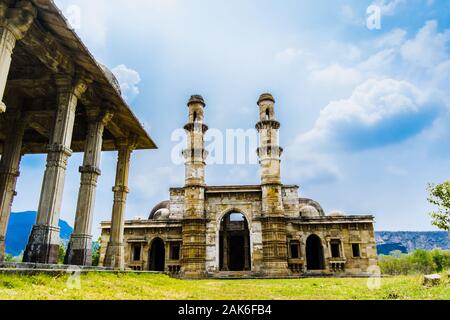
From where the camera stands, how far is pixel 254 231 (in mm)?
25953

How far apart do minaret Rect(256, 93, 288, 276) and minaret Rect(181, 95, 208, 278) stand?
4794 mm

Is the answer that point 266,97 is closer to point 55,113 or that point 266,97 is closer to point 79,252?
point 55,113

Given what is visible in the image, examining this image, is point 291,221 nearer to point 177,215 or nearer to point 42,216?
point 177,215

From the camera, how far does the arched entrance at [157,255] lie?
91.5ft

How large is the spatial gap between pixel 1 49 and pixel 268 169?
2191 centimetres

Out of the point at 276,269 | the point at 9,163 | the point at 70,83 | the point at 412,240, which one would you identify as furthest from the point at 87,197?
the point at 412,240

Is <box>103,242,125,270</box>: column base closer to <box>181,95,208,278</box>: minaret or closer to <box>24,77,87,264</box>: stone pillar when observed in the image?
<box>24,77,87,264</box>: stone pillar

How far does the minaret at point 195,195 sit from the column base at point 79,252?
15.8m

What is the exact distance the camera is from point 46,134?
13375 mm

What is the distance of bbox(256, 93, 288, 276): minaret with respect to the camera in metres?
24.4

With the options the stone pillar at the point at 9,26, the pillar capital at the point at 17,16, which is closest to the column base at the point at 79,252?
the stone pillar at the point at 9,26
